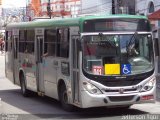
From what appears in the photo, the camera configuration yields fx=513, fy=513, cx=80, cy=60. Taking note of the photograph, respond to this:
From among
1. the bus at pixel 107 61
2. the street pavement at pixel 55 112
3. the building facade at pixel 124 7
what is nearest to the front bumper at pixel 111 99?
the bus at pixel 107 61

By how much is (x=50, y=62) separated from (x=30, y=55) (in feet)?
8.81

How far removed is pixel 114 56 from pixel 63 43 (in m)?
1.96

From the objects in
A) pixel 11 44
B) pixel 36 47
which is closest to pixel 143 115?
pixel 36 47

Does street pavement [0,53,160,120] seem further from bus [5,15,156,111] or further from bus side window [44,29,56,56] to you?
bus side window [44,29,56,56]

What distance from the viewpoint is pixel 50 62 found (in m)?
15.4

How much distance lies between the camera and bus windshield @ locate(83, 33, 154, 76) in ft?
41.5

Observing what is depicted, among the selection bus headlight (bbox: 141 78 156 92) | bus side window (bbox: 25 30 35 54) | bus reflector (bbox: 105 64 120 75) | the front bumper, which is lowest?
the front bumper

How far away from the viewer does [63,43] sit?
14172 millimetres

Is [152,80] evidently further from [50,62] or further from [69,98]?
[50,62]

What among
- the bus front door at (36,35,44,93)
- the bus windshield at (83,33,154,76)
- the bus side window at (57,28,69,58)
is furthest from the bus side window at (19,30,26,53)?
the bus windshield at (83,33,154,76)

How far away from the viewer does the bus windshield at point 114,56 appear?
41.5 ft

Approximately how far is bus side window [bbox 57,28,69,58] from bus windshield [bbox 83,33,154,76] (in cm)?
119

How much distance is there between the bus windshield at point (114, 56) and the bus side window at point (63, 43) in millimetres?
1189

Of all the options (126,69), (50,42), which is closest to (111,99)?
(126,69)
